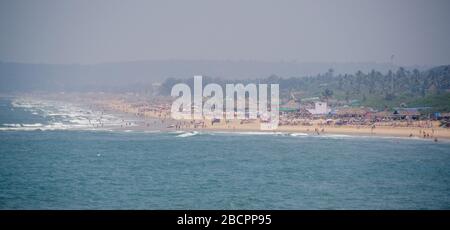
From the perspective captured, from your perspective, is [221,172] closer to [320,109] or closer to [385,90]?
[320,109]

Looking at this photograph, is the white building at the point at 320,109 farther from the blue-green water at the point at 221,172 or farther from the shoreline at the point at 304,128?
the blue-green water at the point at 221,172

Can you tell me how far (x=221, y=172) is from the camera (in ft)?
125

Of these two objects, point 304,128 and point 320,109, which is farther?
point 320,109

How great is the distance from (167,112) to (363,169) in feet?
172

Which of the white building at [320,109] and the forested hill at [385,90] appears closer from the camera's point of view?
the white building at [320,109]

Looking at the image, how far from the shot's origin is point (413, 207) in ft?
89.5

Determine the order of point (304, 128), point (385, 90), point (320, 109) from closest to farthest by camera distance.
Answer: point (304, 128)
point (320, 109)
point (385, 90)

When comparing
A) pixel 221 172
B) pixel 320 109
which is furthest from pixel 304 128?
pixel 221 172

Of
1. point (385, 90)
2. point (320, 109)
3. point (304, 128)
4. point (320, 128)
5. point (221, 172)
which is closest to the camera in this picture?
point (221, 172)

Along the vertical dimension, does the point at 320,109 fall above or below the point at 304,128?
above

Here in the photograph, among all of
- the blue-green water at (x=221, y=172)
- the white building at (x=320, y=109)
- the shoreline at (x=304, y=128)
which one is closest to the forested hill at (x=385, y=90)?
the white building at (x=320, y=109)

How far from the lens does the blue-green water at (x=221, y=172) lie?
1146 inches

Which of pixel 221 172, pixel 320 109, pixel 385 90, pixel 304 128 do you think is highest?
pixel 385 90
